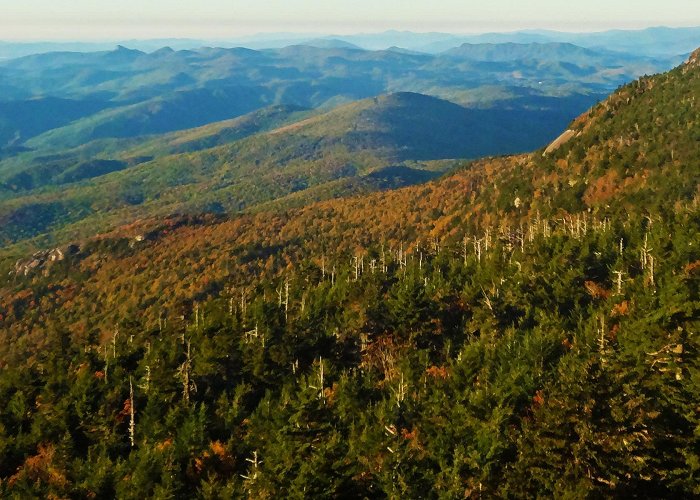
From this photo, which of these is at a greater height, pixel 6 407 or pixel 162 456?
pixel 162 456

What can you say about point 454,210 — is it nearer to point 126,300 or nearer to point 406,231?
point 406,231

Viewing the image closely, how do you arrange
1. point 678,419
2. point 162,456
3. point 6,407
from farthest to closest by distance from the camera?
point 6,407 < point 162,456 < point 678,419

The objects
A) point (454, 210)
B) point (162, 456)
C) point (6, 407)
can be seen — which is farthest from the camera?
point (454, 210)

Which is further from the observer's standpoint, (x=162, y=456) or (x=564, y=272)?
(x=564, y=272)

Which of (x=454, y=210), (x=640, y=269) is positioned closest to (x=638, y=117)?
(x=454, y=210)

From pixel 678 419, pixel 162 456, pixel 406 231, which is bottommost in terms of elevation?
pixel 406 231

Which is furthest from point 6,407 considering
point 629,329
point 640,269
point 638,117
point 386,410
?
point 638,117
